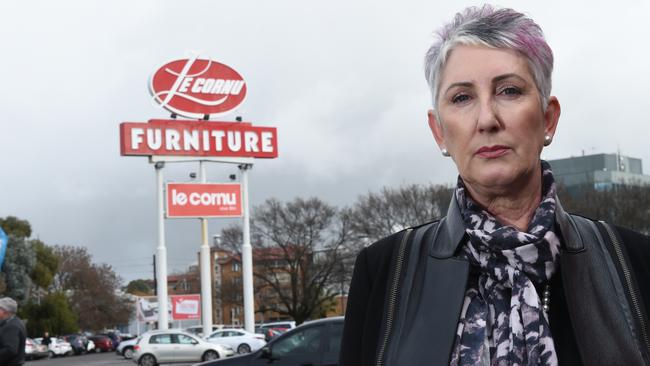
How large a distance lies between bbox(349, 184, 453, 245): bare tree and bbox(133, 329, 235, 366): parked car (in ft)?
72.2

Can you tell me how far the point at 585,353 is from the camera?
5.44 ft

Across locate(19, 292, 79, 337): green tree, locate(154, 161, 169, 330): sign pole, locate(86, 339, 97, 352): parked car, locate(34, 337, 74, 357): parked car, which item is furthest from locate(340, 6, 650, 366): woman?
locate(19, 292, 79, 337): green tree

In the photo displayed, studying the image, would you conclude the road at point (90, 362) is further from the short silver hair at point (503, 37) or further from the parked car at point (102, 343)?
the short silver hair at point (503, 37)

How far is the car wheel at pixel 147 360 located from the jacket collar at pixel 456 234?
31634 millimetres

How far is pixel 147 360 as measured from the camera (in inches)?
1270

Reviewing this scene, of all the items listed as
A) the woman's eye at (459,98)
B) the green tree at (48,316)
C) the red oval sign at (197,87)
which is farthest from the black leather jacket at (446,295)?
the green tree at (48,316)

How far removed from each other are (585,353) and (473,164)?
1.46 ft

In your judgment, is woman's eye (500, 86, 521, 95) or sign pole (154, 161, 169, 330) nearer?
woman's eye (500, 86, 521, 95)

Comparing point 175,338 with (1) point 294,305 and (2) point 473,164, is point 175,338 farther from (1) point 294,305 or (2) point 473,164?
(1) point 294,305

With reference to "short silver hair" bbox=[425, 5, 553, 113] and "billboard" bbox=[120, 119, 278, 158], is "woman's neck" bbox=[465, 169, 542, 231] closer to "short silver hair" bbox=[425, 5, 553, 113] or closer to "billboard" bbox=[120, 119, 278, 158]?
"short silver hair" bbox=[425, 5, 553, 113]

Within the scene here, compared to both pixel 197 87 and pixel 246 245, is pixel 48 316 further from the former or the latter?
pixel 197 87

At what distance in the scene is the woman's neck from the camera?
1.80 meters

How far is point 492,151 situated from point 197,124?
114 ft

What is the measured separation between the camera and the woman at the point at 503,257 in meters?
1.68
